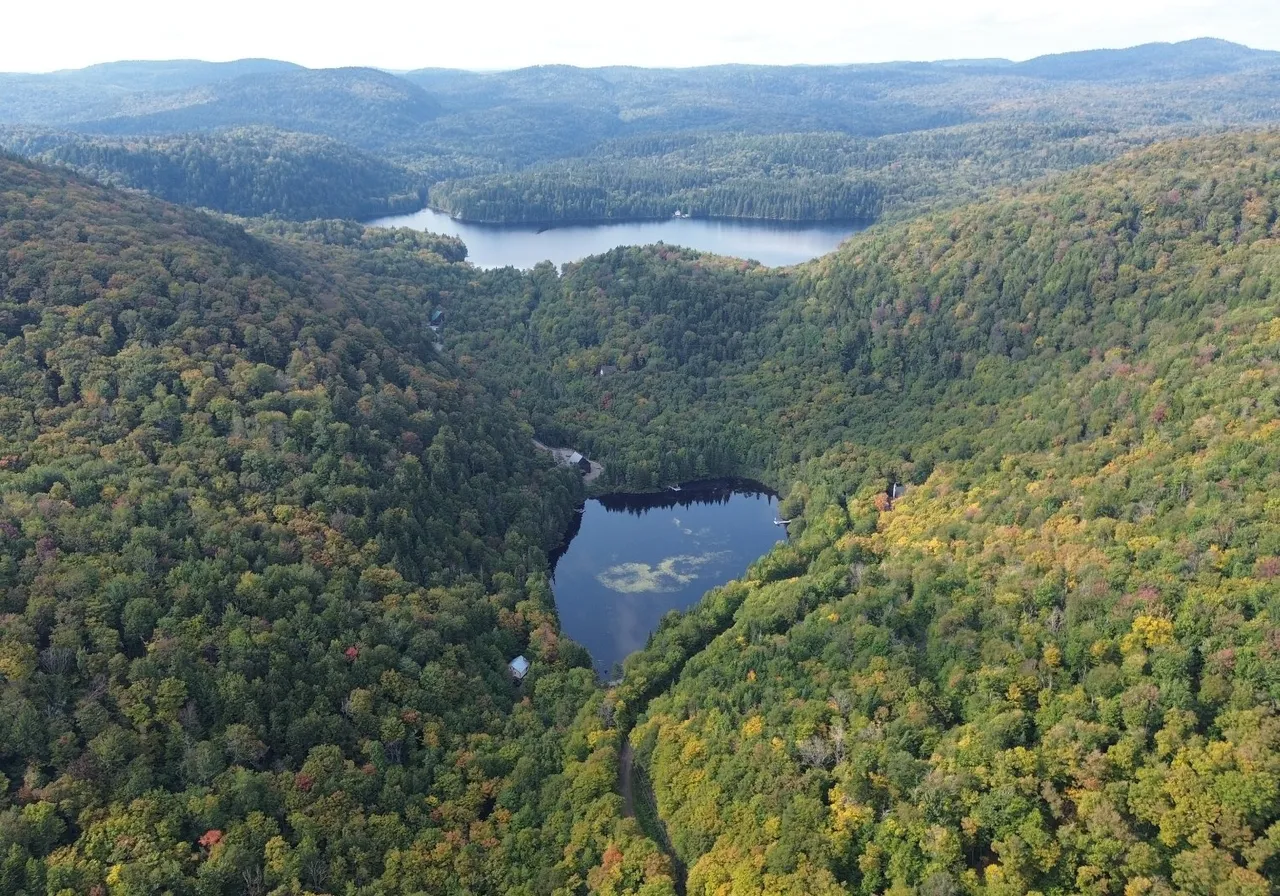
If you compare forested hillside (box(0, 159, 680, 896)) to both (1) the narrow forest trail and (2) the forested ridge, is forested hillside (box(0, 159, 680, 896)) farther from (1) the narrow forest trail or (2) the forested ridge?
(1) the narrow forest trail

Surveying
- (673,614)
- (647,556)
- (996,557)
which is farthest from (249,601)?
(996,557)

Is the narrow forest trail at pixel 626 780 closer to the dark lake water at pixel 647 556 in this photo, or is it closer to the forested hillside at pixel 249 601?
the forested hillside at pixel 249 601

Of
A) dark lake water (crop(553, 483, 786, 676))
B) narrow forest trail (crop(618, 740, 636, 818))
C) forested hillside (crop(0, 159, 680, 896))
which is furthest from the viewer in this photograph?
dark lake water (crop(553, 483, 786, 676))

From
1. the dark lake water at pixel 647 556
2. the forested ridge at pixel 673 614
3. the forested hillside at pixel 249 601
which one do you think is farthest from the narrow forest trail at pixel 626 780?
the dark lake water at pixel 647 556

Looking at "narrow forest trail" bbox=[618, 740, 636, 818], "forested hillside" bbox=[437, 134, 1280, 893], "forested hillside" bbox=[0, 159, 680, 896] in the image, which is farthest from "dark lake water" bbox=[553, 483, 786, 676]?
"narrow forest trail" bbox=[618, 740, 636, 818]

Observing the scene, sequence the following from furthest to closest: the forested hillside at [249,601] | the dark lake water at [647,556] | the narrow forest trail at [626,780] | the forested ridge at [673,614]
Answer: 1. the dark lake water at [647,556]
2. the narrow forest trail at [626,780]
3. the forested hillside at [249,601]
4. the forested ridge at [673,614]

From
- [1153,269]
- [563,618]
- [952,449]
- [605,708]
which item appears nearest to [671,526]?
[563,618]

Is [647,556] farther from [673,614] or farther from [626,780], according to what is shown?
[626,780]
